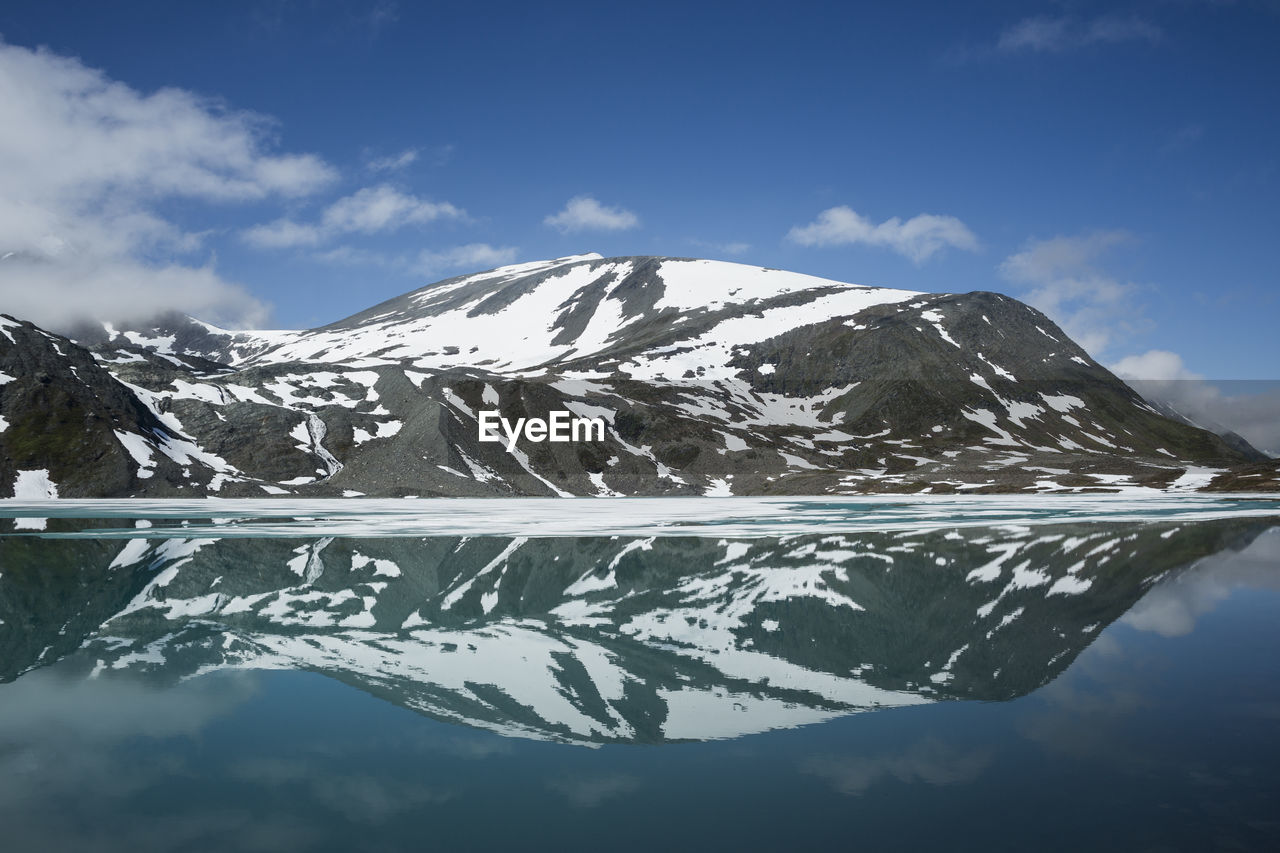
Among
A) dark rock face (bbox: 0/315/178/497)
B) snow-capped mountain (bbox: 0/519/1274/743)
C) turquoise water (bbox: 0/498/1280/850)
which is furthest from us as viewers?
dark rock face (bbox: 0/315/178/497)

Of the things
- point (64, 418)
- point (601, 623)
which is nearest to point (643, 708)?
point (601, 623)

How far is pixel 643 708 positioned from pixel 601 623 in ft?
26.0

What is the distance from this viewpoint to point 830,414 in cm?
19425

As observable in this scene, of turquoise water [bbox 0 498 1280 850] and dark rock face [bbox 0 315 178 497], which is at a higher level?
dark rock face [bbox 0 315 178 497]

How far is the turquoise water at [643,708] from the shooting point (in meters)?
9.59

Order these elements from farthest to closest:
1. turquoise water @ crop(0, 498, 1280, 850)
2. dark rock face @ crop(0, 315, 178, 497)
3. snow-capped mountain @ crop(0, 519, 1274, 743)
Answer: dark rock face @ crop(0, 315, 178, 497) → snow-capped mountain @ crop(0, 519, 1274, 743) → turquoise water @ crop(0, 498, 1280, 850)

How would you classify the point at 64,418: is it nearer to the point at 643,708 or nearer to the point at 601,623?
the point at 601,623

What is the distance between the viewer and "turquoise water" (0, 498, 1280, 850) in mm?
9594

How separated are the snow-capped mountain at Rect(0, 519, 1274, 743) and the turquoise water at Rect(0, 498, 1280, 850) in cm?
13

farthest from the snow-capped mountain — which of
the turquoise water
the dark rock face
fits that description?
the dark rock face

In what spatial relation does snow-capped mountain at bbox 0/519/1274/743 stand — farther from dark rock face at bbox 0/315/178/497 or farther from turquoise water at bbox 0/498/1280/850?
dark rock face at bbox 0/315/178/497

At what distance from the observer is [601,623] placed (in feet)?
73.2

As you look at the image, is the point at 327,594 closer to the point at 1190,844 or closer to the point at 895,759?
the point at 895,759

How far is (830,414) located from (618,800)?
18948 centimetres
